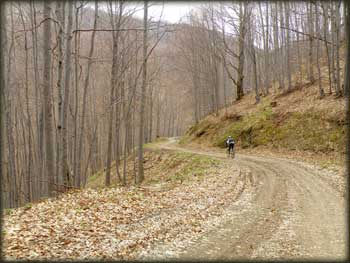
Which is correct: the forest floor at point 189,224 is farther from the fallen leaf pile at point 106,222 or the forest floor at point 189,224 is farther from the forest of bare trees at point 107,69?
the forest of bare trees at point 107,69

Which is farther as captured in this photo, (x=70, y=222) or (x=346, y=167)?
(x=346, y=167)

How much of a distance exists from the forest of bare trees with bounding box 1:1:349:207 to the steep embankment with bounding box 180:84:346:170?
1.60m

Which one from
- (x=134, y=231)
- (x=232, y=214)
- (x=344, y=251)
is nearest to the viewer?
(x=344, y=251)

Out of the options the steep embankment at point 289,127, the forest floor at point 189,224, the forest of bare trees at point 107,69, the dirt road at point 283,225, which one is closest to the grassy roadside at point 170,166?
the forest of bare trees at point 107,69

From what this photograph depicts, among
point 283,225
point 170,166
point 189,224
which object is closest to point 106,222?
point 189,224

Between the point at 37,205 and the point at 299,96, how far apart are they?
22.3 metres

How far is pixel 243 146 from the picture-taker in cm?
2344

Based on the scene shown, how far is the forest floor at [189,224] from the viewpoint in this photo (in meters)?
5.60

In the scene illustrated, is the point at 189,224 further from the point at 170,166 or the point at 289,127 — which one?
the point at 289,127

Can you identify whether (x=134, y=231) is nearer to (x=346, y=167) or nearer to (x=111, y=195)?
(x=111, y=195)

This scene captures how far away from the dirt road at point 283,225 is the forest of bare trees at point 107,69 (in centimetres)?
641

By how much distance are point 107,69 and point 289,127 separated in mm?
15850

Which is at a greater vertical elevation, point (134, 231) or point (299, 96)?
point (299, 96)

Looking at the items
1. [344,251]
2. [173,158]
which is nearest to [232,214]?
[344,251]
